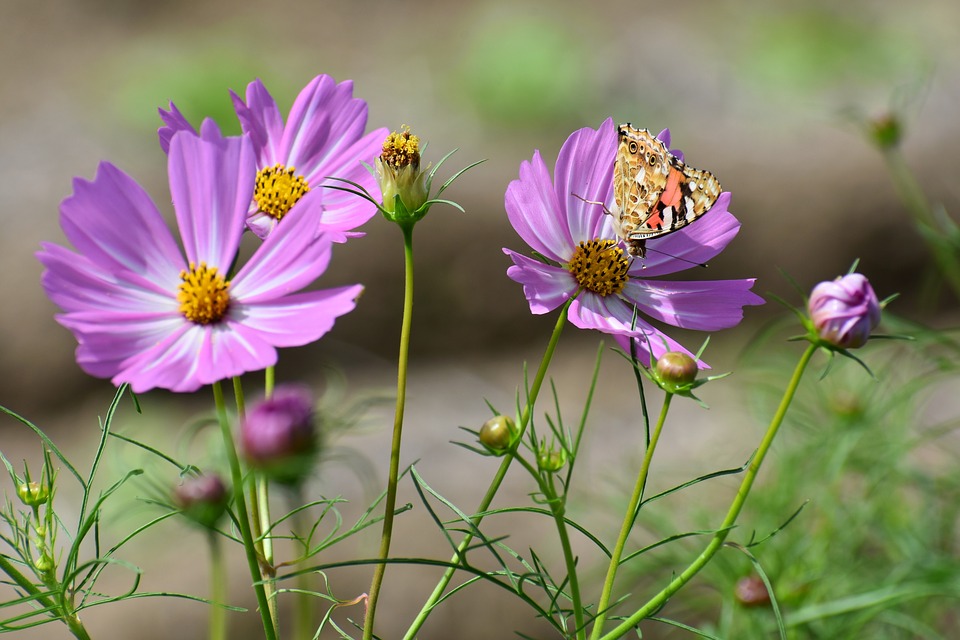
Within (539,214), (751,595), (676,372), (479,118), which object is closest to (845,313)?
(676,372)

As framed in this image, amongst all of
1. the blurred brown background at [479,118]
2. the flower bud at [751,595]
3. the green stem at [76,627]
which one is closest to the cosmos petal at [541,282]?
the green stem at [76,627]

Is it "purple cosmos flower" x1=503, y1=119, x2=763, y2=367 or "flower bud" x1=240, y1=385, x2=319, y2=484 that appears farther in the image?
"purple cosmos flower" x1=503, y1=119, x2=763, y2=367

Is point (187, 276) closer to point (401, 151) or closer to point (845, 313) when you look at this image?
point (401, 151)

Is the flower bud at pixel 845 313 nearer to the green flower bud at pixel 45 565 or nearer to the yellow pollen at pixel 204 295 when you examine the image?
the yellow pollen at pixel 204 295

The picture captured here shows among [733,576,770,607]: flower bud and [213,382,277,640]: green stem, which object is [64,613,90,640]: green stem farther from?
[733,576,770,607]: flower bud

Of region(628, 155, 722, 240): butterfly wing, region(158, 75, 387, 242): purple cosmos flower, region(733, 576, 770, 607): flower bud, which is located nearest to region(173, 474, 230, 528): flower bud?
region(158, 75, 387, 242): purple cosmos flower

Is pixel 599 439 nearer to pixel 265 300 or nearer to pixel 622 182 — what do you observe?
pixel 622 182
